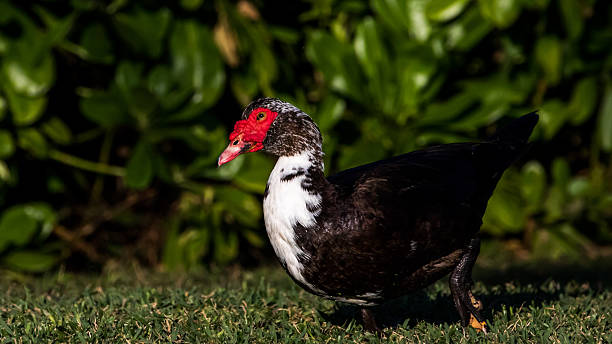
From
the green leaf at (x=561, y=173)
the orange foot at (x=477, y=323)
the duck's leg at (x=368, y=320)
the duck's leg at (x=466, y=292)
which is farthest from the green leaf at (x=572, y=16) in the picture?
the duck's leg at (x=368, y=320)

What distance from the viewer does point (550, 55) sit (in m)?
6.48

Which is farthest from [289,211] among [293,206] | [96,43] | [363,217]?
[96,43]

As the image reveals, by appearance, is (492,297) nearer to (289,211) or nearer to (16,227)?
(289,211)

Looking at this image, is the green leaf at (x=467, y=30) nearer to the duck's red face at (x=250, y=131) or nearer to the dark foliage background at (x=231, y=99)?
the dark foliage background at (x=231, y=99)

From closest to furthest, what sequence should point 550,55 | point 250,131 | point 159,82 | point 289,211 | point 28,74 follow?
point 289,211
point 250,131
point 28,74
point 159,82
point 550,55

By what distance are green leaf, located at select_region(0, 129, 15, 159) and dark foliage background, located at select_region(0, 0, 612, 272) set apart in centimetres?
1

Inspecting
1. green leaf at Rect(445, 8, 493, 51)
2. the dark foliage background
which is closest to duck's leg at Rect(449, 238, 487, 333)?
the dark foliage background

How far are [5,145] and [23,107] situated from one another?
0.33 meters

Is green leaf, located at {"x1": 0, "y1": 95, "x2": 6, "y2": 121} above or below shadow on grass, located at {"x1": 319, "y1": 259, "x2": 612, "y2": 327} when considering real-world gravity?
above

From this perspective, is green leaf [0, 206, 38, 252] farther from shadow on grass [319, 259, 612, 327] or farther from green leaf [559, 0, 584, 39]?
green leaf [559, 0, 584, 39]

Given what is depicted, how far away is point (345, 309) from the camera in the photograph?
180 inches

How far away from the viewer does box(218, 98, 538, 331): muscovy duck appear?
358cm

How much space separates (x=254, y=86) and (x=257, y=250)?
1.88 meters

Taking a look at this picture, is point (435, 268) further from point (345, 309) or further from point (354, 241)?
point (345, 309)
